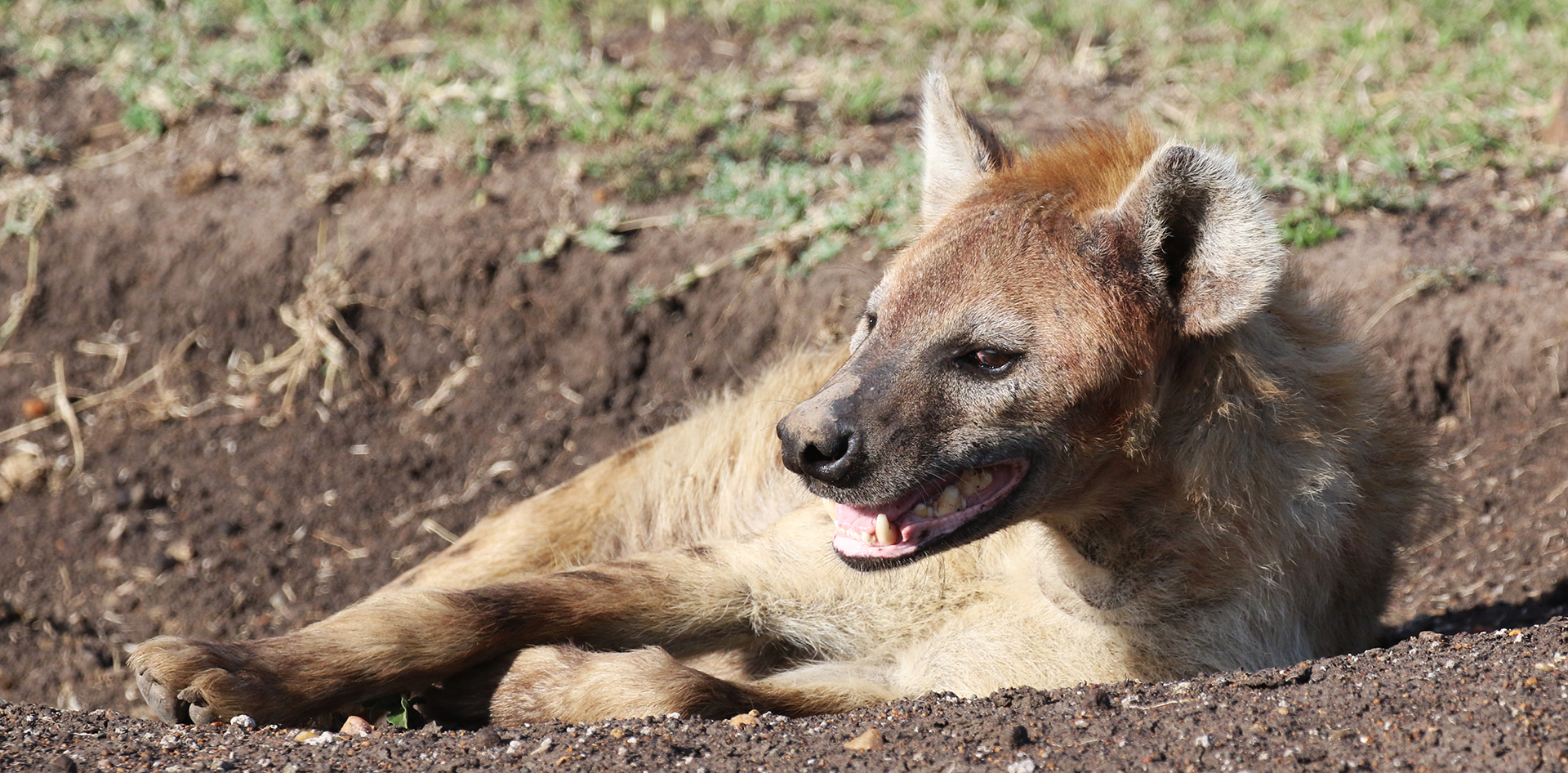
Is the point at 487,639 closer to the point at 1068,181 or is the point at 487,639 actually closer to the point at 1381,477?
the point at 1068,181

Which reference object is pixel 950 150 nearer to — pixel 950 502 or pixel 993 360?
pixel 993 360

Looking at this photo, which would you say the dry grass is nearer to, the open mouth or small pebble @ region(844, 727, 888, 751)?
the open mouth

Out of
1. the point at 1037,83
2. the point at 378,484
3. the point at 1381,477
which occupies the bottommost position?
the point at 378,484

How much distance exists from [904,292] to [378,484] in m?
2.67

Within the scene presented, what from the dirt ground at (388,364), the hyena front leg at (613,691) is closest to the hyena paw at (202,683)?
the hyena front leg at (613,691)

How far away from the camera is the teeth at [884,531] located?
2.61 meters

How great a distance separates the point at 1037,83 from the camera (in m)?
5.80

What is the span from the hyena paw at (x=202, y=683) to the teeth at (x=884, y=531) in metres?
1.30

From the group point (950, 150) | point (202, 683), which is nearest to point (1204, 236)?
point (950, 150)

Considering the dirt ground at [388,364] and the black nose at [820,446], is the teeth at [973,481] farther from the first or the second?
the dirt ground at [388,364]

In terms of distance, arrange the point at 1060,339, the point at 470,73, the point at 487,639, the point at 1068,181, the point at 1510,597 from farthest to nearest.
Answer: the point at 470,73 → the point at 1510,597 → the point at 487,639 → the point at 1068,181 → the point at 1060,339

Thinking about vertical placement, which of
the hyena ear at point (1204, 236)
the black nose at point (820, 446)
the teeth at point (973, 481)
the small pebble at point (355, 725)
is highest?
the hyena ear at point (1204, 236)

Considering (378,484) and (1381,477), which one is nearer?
(1381,477)

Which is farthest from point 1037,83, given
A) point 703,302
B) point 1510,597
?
point 1510,597
